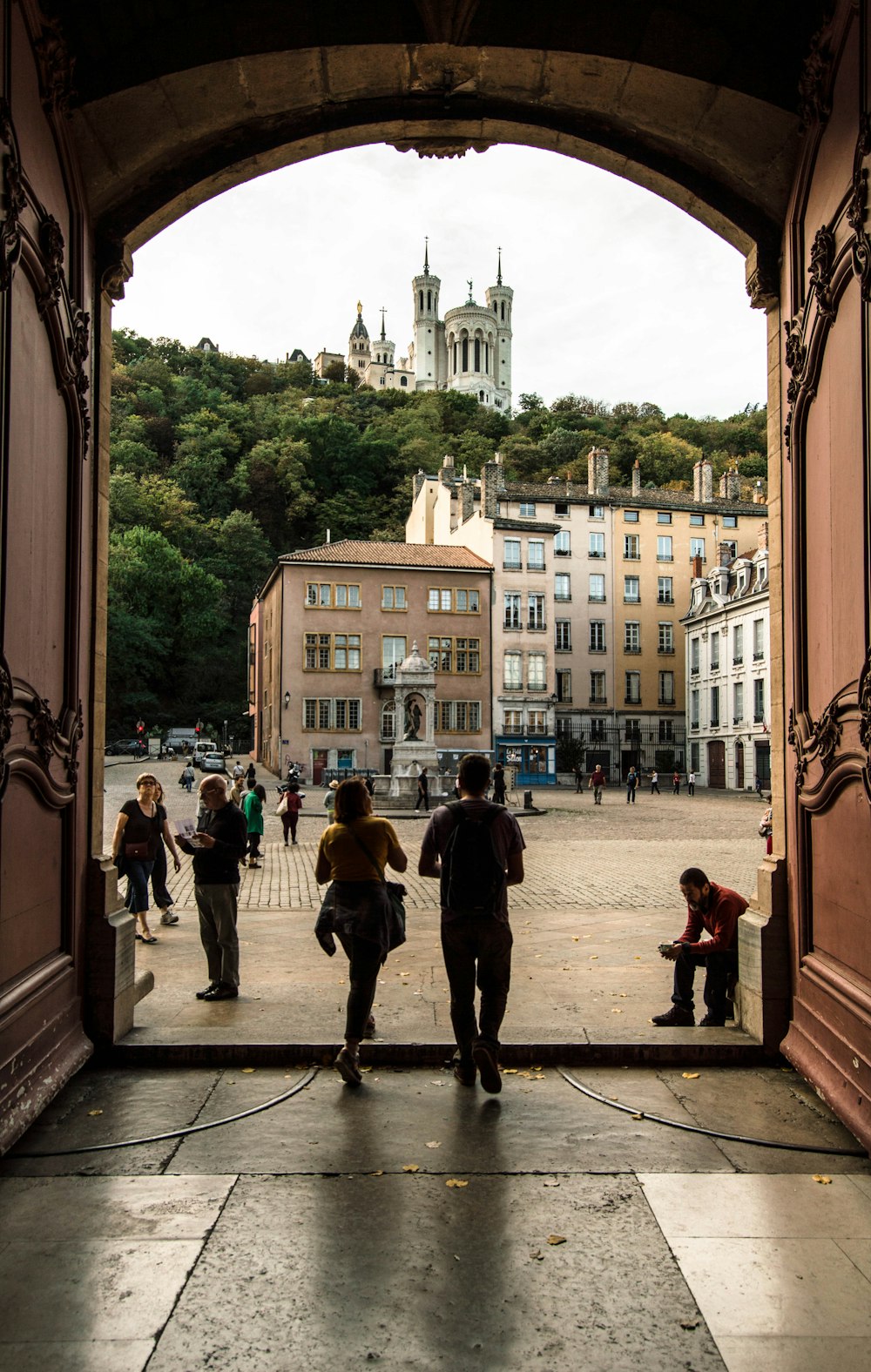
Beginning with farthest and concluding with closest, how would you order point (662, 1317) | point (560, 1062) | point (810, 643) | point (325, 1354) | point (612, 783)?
point (612, 783)
point (560, 1062)
point (810, 643)
point (662, 1317)
point (325, 1354)

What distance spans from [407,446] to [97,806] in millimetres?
87534

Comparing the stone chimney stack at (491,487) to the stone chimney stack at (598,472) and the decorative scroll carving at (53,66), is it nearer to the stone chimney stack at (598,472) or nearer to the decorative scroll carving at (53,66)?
the stone chimney stack at (598,472)

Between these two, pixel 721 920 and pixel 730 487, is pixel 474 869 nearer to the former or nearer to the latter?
pixel 721 920

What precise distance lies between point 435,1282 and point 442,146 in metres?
6.34

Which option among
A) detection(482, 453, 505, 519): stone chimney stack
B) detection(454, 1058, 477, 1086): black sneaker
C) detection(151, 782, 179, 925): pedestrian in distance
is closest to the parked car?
detection(482, 453, 505, 519): stone chimney stack

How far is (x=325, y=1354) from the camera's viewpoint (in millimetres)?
3090

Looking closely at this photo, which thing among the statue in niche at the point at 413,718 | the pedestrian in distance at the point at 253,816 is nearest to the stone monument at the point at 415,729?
Result: the statue in niche at the point at 413,718

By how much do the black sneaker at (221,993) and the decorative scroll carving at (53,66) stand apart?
5568mm

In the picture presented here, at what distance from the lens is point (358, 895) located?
5777mm

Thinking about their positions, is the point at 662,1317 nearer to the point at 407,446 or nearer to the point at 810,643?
the point at 810,643

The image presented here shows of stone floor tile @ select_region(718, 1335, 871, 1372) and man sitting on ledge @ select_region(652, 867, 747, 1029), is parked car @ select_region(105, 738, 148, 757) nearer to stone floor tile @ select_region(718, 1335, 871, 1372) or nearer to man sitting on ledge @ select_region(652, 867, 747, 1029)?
man sitting on ledge @ select_region(652, 867, 747, 1029)

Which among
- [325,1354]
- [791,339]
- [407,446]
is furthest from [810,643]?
[407,446]

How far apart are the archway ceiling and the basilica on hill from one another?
157042 mm

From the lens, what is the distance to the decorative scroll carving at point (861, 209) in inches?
179
